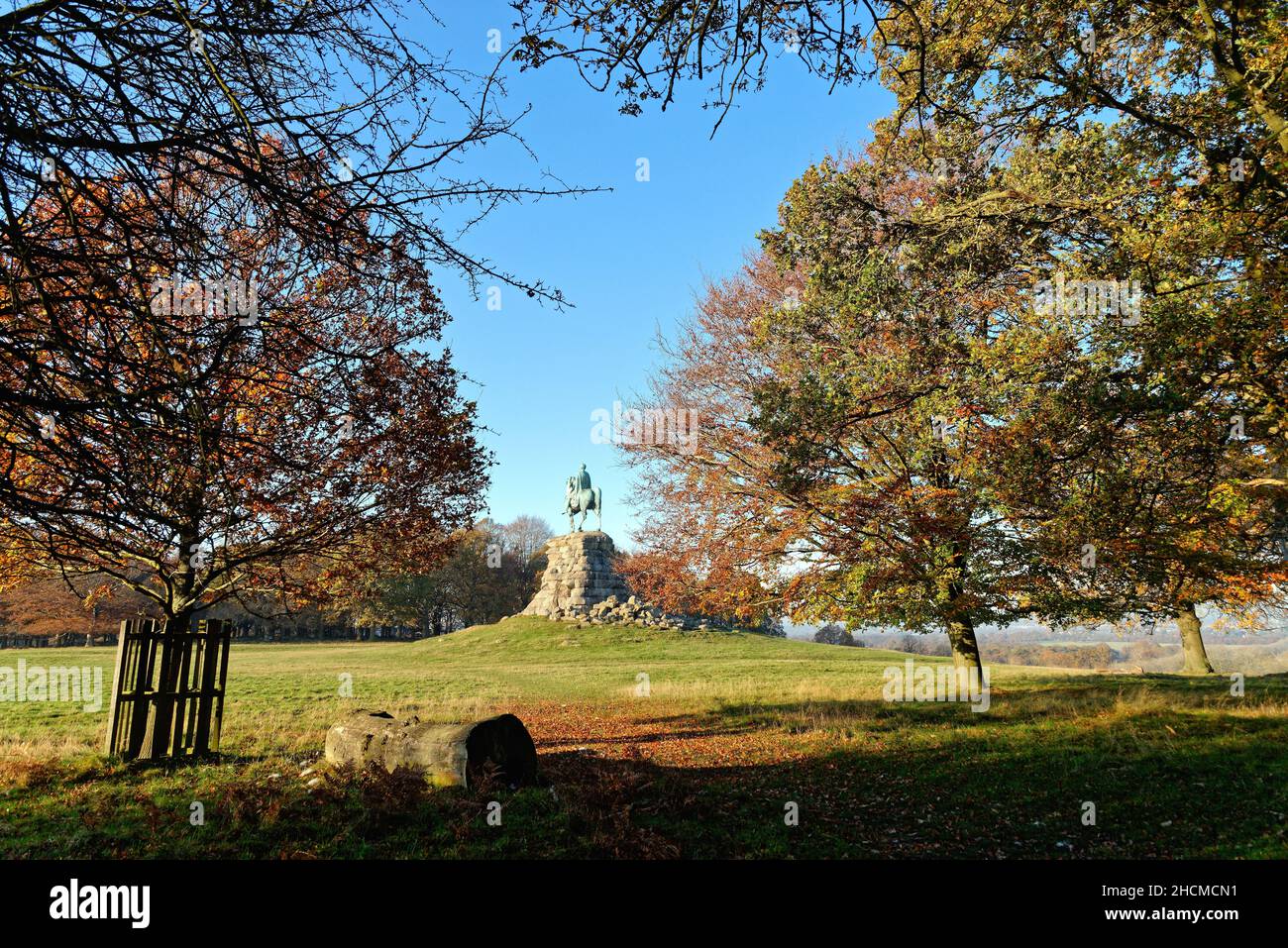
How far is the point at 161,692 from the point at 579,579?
1493 inches

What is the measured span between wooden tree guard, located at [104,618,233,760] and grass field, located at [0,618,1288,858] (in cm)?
58

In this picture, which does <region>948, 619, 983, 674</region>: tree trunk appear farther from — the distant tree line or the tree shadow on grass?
the distant tree line

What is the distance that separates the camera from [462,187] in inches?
178

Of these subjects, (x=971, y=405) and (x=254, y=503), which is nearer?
(x=254, y=503)

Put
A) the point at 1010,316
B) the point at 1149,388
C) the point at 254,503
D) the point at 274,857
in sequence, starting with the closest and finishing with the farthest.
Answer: the point at 274,857 → the point at 1149,388 → the point at 254,503 → the point at 1010,316

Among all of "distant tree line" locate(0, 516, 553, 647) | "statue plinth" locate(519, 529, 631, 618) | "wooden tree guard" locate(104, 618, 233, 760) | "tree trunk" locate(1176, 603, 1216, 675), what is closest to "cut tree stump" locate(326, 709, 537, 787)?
"wooden tree guard" locate(104, 618, 233, 760)

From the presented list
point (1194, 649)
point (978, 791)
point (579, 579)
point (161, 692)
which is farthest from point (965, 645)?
point (579, 579)

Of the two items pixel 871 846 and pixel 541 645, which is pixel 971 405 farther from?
pixel 541 645

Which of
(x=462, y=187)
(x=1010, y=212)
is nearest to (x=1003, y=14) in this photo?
Answer: (x=1010, y=212)

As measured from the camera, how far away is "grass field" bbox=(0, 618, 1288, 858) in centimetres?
672

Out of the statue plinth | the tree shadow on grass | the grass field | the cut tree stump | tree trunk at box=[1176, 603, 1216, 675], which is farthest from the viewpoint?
the statue plinth

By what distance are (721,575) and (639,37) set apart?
1265cm

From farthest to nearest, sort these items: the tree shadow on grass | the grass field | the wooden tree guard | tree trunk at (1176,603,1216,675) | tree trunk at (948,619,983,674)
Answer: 1. tree trunk at (1176,603,1216,675)
2. tree trunk at (948,619,983,674)
3. the wooden tree guard
4. the tree shadow on grass
5. the grass field

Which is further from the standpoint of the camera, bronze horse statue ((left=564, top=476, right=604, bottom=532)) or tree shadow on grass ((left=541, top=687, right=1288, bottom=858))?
bronze horse statue ((left=564, top=476, right=604, bottom=532))
